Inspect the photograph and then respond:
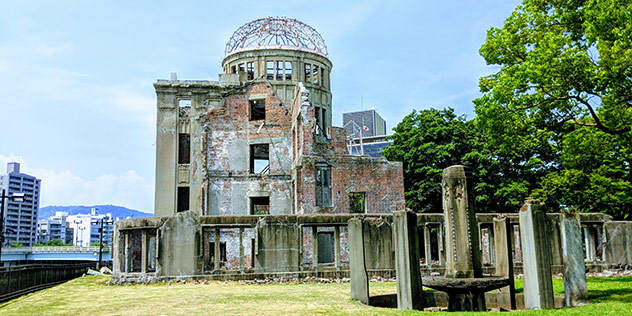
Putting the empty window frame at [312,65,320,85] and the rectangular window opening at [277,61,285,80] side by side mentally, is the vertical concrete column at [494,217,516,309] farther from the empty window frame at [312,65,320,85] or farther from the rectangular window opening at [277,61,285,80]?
the empty window frame at [312,65,320,85]

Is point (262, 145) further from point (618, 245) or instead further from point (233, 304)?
point (233, 304)

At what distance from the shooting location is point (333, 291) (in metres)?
13.9

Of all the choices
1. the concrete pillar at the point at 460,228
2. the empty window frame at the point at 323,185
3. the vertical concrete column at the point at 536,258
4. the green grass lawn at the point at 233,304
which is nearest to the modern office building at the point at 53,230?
the empty window frame at the point at 323,185

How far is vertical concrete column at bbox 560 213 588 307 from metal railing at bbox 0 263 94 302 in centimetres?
1253

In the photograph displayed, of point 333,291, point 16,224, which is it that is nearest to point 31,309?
point 333,291

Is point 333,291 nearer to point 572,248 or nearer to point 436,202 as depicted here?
point 572,248

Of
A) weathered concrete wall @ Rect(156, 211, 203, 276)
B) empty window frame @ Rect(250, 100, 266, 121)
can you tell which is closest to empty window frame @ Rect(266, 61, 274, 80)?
empty window frame @ Rect(250, 100, 266, 121)

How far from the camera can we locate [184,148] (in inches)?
1400

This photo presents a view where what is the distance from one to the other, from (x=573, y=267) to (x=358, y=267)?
169 inches

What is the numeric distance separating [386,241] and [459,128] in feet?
60.0

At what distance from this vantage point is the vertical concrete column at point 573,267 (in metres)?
10.8

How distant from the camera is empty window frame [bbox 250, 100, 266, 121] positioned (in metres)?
34.2

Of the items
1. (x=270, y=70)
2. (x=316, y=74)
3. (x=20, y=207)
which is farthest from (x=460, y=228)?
(x=20, y=207)

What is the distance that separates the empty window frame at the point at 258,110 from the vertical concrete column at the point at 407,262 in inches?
947
